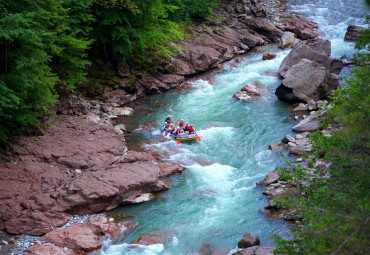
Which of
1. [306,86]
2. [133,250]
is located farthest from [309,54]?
[133,250]

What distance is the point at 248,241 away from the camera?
11.3 meters

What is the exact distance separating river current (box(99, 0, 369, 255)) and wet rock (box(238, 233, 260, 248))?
12.8 inches

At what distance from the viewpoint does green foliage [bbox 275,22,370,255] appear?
6.05 metres

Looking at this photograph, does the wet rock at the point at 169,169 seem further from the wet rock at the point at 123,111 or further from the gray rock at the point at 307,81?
the gray rock at the point at 307,81

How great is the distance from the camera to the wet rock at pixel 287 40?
3036cm

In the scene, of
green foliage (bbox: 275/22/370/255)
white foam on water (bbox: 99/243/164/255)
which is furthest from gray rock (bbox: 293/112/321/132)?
white foam on water (bbox: 99/243/164/255)

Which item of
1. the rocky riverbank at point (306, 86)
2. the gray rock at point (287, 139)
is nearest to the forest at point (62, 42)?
the rocky riverbank at point (306, 86)

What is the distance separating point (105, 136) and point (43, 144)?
289 centimetres

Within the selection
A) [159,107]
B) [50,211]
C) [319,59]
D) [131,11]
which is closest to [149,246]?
[50,211]

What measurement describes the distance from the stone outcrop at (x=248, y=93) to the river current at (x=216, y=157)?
16.1 inches

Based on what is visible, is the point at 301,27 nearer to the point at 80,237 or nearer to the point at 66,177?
the point at 66,177

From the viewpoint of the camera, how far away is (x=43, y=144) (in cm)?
1566

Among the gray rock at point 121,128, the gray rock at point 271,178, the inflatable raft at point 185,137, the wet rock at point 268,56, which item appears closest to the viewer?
the gray rock at point 271,178

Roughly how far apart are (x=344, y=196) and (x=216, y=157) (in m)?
9.79
